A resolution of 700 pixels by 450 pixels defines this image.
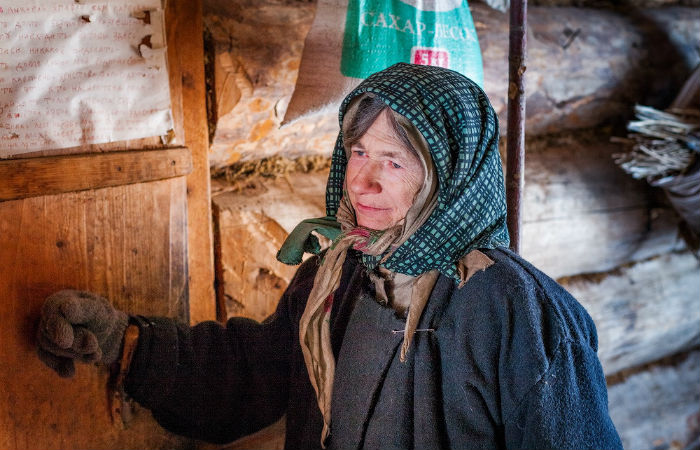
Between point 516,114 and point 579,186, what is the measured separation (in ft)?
3.90

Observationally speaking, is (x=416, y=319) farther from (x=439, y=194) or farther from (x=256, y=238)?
(x=256, y=238)

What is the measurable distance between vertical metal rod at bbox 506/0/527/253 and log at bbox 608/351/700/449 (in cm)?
190

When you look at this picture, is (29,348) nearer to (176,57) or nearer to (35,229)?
(35,229)

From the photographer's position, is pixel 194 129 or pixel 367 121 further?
pixel 194 129

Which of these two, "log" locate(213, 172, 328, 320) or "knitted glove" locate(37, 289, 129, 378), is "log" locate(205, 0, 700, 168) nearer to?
"log" locate(213, 172, 328, 320)

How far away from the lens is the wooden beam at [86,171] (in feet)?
4.72

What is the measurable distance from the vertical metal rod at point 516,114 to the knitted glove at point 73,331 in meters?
1.18

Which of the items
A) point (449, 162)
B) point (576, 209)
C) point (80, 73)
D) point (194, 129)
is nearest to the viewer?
point (449, 162)

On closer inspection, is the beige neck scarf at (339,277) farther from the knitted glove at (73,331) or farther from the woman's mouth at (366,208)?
the knitted glove at (73,331)

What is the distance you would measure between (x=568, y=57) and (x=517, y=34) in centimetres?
100

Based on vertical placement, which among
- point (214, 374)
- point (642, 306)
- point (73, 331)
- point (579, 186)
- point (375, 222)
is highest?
point (375, 222)

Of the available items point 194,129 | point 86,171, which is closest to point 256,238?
point 194,129

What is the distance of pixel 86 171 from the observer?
1.55 m

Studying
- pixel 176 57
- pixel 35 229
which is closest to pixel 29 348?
pixel 35 229
